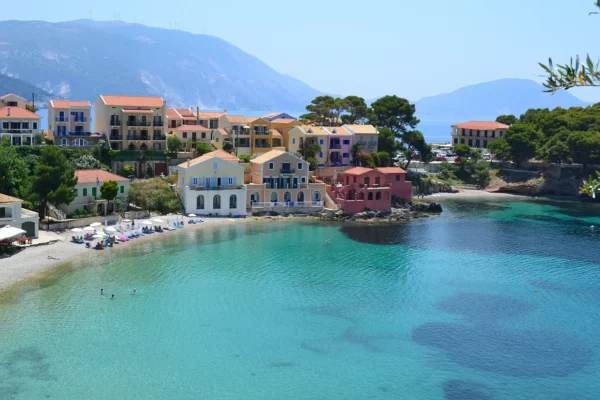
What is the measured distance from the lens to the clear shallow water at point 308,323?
27.0m

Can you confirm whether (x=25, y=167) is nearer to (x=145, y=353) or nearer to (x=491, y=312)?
(x=145, y=353)

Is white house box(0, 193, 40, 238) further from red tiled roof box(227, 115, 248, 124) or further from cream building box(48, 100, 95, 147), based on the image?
red tiled roof box(227, 115, 248, 124)

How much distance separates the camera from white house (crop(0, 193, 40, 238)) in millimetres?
44312

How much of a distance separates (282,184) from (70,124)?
80.3ft

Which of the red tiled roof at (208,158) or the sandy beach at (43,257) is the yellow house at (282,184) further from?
the sandy beach at (43,257)

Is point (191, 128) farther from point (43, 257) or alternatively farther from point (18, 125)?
point (43, 257)

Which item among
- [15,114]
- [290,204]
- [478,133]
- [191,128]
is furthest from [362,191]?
[478,133]

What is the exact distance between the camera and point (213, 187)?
200ft

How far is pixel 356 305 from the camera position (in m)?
37.1

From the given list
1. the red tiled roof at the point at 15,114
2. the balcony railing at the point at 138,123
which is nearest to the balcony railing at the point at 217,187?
the balcony railing at the point at 138,123

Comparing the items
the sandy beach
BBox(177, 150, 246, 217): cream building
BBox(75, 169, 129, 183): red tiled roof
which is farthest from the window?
the sandy beach

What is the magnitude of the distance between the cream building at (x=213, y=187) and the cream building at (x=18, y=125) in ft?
52.0

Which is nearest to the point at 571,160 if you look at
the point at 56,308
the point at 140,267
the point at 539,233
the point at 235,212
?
the point at 539,233

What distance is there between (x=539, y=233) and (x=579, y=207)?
2029 cm
